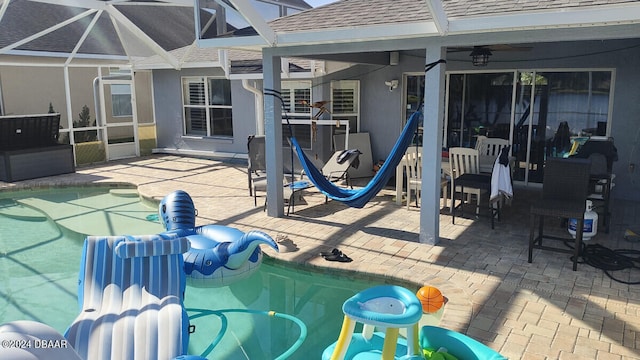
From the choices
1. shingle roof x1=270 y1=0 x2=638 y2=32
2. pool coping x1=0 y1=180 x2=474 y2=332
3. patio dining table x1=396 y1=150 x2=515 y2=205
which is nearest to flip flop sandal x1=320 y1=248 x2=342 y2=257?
pool coping x1=0 y1=180 x2=474 y2=332

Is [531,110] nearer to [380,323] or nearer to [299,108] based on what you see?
[299,108]

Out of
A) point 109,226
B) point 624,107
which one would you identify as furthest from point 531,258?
point 109,226

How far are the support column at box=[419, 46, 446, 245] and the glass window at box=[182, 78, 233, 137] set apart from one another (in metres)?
7.76

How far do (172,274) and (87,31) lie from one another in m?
9.34

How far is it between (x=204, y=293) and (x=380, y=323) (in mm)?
3026

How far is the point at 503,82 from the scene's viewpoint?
30.2 feet

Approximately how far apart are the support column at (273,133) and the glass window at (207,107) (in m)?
5.63

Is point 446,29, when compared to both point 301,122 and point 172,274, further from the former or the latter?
point 301,122

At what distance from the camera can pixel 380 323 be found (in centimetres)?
305

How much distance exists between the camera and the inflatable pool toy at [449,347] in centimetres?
334

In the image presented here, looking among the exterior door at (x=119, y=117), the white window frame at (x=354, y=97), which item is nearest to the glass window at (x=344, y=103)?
the white window frame at (x=354, y=97)

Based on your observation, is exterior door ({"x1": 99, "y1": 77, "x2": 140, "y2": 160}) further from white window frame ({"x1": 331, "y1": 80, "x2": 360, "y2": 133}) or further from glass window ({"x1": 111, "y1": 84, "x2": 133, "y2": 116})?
white window frame ({"x1": 331, "y1": 80, "x2": 360, "y2": 133})

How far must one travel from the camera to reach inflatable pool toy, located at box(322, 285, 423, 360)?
3.07m

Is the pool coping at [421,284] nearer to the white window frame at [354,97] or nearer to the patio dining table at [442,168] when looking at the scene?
the patio dining table at [442,168]
